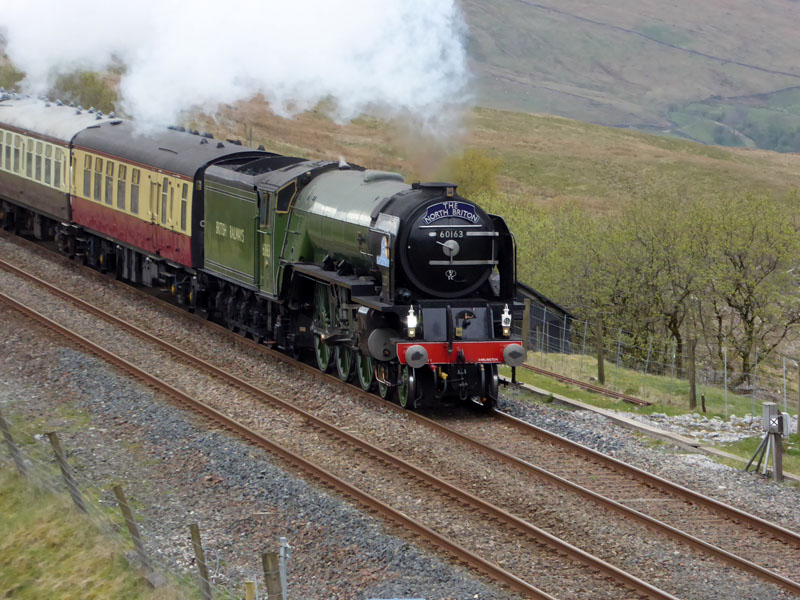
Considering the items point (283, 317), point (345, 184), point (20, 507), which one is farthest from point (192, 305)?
point (20, 507)

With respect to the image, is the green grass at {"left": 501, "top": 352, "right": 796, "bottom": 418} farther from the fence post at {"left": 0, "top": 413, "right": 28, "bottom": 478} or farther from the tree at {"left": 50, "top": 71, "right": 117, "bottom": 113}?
the tree at {"left": 50, "top": 71, "right": 117, "bottom": 113}

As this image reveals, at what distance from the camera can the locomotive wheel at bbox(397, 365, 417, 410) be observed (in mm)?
15125

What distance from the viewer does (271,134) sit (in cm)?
7050

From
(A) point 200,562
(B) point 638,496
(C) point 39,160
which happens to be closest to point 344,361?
(B) point 638,496

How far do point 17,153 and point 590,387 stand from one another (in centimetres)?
1880

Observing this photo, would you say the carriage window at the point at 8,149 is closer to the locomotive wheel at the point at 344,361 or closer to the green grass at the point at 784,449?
the locomotive wheel at the point at 344,361

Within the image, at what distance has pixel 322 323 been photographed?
17594 millimetres

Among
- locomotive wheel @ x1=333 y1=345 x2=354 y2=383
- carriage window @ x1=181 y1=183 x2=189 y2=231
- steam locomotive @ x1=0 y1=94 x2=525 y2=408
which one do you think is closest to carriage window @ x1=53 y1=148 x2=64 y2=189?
steam locomotive @ x1=0 y1=94 x2=525 y2=408

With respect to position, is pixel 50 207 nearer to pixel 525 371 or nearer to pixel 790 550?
pixel 525 371

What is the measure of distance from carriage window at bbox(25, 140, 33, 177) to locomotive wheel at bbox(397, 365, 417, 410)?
17.0 meters

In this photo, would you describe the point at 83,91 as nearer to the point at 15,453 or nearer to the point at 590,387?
the point at 590,387

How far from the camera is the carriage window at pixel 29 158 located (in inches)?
1121

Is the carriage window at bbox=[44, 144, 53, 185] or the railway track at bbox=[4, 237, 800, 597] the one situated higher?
the carriage window at bbox=[44, 144, 53, 185]

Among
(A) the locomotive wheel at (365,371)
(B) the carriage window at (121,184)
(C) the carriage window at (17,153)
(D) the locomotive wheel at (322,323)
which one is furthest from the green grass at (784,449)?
(C) the carriage window at (17,153)
